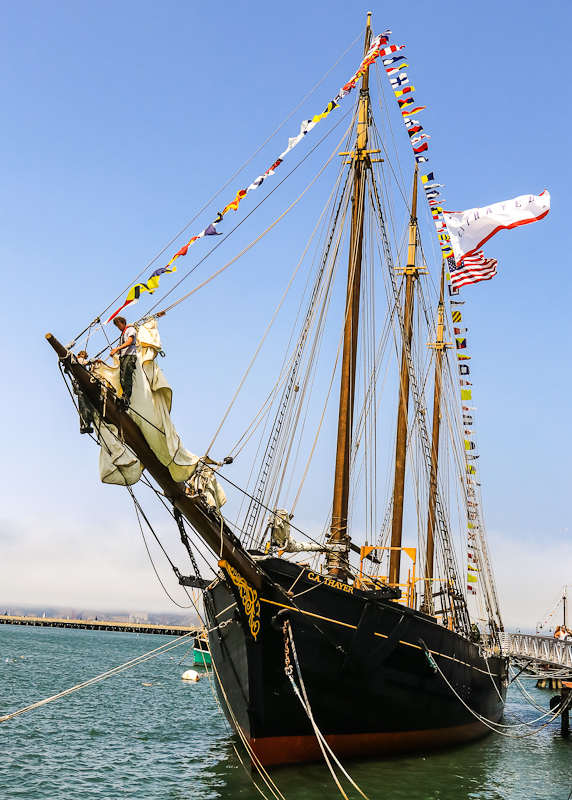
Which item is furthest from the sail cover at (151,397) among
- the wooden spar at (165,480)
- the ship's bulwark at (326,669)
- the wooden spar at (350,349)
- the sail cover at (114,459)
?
the wooden spar at (350,349)

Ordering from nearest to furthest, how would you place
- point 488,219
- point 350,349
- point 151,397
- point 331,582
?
point 151,397 → point 331,582 → point 350,349 → point 488,219

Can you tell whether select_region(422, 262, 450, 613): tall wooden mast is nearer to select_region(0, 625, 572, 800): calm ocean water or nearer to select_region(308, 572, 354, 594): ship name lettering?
select_region(0, 625, 572, 800): calm ocean water

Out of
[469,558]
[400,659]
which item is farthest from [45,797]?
[469,558]

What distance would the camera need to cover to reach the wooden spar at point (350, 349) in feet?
61.7

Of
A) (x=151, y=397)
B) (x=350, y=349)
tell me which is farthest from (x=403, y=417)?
Result: (x=151, y=397)

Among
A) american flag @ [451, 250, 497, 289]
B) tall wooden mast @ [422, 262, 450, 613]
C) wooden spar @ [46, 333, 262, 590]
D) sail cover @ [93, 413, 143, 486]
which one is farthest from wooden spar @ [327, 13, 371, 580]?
tall wooden mast @ [422, 262, 450, 613]

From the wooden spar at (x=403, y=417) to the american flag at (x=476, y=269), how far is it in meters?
2.96

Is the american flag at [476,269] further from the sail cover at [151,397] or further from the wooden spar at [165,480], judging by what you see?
the sail cover at [151,397]

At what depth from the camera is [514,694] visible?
55625mm

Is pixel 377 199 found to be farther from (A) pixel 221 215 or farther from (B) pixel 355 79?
(A) pixel 221 215

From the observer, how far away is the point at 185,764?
708 inches

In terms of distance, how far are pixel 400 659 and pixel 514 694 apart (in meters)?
44.4

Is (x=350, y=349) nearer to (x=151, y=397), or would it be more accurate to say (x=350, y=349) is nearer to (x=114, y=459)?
(x=151, y=397)

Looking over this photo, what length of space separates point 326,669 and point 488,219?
46.8 feet
